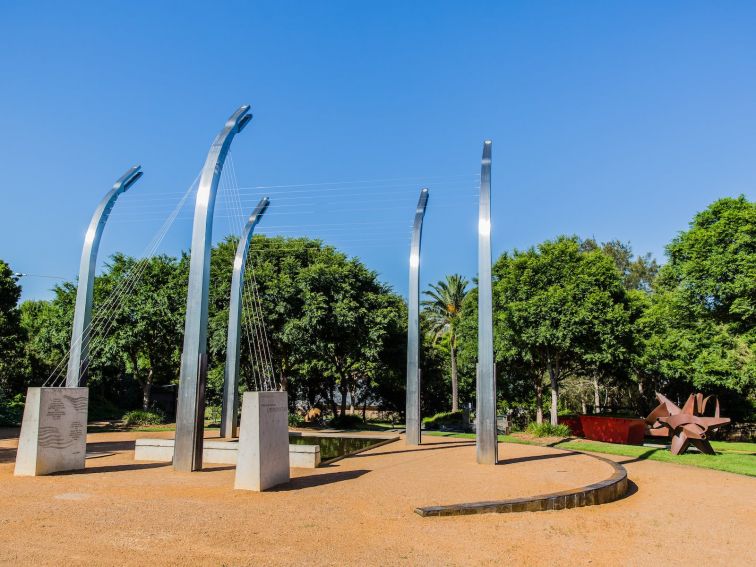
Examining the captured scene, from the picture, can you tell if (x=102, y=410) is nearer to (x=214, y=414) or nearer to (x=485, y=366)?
(x=214, y=414)

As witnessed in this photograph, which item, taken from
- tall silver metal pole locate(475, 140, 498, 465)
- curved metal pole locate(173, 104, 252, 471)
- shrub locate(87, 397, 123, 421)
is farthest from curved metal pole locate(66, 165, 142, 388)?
shrub locate(87, 397, 123, 421)

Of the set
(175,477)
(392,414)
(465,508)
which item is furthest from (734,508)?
(392,414)

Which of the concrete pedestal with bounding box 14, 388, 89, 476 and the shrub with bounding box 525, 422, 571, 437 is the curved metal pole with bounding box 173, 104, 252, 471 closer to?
the concrete pedestal with bounding box 14, 388, 89, 476

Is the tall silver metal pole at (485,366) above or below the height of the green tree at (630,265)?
below

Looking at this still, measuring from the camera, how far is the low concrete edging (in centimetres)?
928

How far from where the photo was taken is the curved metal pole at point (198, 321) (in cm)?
1327

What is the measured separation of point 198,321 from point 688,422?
17278 millimetres

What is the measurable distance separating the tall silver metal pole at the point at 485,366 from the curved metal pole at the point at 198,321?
23.8 ft

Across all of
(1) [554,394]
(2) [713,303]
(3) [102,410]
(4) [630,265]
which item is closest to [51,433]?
(1) [554,394]

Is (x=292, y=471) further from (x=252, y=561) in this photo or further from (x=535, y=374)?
(x=535, y=374)

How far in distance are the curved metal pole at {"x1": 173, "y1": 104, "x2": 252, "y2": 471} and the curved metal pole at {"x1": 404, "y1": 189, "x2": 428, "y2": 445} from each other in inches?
288

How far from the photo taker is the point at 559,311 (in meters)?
31.7

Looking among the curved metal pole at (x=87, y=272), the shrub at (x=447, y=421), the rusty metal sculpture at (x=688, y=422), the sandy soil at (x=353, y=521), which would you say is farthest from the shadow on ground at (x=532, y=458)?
the shrub at (x=447, y=421)

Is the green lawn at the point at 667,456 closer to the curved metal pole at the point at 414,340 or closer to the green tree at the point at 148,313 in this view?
the curved metal pole at the point at 414,340
